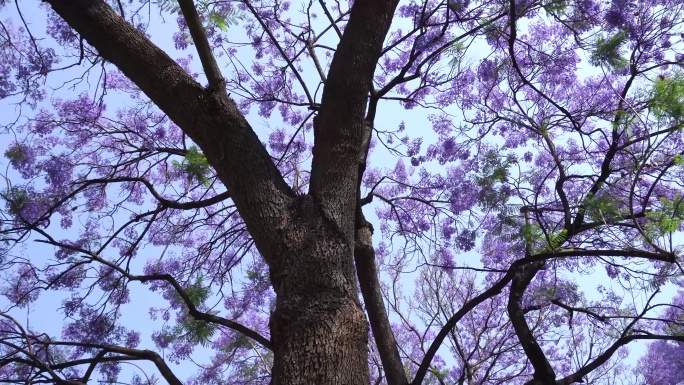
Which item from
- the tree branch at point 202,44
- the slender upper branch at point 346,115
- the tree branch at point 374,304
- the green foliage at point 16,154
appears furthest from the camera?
the green foliage at point 16,154

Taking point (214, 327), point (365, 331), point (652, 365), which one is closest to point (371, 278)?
point (214, 327)

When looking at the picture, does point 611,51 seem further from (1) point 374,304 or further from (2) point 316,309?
(2) point 316,309

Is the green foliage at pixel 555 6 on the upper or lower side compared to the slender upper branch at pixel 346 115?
upper

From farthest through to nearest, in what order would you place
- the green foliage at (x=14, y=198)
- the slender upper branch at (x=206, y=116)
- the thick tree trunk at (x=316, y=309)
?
1. the green foliage at (x=14, y=198)
2. the slender upper branch at (x=206, y=116)
3. the thick tree trunk at (x=316, y=309)

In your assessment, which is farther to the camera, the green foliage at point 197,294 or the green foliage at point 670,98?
the green foliage at point 197,294

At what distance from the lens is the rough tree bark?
2.22 m

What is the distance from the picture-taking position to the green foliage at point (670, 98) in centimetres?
331

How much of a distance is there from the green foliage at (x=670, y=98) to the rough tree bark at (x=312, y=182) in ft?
5.40

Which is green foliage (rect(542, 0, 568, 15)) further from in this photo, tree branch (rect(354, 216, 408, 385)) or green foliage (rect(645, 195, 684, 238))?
tree branch (rect(354, 216, 408, 385))

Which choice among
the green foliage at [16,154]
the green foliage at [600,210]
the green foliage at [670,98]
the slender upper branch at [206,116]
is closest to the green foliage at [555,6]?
the green foliage at [670,98]

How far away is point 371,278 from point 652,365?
19.9 ft

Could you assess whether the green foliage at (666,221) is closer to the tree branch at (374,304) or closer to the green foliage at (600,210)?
the green foliage at (600,210)

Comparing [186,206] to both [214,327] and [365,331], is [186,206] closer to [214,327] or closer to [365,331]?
[214,327]

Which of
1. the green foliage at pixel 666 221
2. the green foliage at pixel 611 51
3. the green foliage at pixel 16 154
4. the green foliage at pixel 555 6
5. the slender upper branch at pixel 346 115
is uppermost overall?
the green foliage at pixel 16 154
